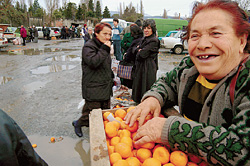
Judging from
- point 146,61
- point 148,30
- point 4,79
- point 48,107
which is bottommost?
point 48,107

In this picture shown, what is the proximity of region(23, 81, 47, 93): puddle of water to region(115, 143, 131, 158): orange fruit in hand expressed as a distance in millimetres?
5369

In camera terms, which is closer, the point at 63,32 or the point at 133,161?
the point at 133,161

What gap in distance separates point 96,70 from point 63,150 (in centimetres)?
152

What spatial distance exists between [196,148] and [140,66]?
3.12m

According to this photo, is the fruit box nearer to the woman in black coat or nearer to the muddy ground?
the muddy ground

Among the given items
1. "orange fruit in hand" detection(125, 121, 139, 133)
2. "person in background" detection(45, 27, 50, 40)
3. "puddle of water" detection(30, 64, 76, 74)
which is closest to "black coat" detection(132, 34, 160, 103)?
"orange fruit in hand" detection(125, 121, 139, 133)

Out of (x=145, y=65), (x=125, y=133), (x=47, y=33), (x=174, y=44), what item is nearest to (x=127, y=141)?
(x=125, y=133)

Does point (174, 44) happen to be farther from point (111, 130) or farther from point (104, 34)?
point (111, 130)

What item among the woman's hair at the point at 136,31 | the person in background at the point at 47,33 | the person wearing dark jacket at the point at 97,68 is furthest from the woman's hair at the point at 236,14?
the person in background at the point at 47,33

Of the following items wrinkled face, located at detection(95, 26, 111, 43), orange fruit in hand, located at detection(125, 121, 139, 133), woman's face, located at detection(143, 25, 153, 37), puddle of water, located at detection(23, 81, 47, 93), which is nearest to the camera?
orange fruit in hand, located at detection(125, 121, 139, 133)

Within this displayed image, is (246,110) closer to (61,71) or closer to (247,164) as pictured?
(247,164)

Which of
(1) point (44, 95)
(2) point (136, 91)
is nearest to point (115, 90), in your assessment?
(2) point (136, 91)

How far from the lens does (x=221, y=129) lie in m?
0.97

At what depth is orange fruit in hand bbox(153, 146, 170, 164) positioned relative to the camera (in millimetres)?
1211
